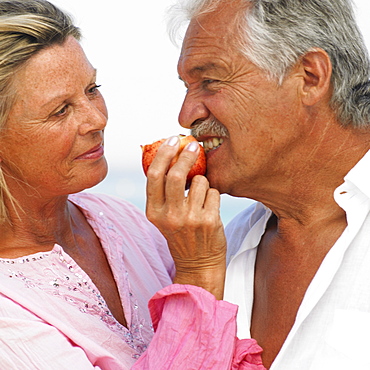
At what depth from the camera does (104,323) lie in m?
2.45

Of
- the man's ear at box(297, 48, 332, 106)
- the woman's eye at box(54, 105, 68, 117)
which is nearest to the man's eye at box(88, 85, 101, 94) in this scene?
the woman's eye at box(54, 105, 68, 117)

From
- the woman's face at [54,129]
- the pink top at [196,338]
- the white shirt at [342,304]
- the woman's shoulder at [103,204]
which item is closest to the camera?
the white shirt at [342,304]

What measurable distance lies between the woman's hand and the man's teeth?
4.6 inches

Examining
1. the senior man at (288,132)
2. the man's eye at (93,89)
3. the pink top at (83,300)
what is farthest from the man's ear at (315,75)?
the pink top at (83,300)

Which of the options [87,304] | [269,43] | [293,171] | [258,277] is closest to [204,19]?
[269,43]

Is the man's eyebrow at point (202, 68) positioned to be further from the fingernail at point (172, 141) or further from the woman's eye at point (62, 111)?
the woman's eye at point (62, 111)

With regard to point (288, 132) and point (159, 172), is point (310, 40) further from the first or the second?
point (159, 172)

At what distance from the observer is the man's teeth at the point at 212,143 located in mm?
2420

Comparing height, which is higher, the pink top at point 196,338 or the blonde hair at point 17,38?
the blonde hair at point 17,38

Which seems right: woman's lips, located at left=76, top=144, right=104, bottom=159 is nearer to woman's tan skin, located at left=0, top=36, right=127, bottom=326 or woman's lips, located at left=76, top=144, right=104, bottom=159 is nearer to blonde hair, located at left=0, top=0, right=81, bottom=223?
woman's tan skin, located at left=0, top=36, right=127, bottom=326

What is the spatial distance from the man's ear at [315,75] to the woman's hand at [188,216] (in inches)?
17.2

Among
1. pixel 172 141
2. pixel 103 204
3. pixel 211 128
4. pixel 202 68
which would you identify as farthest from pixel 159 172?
pixel 103 204

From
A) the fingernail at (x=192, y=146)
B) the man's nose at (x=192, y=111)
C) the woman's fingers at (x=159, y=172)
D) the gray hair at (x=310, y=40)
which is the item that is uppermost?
the gray hair at (x=310, y=40)

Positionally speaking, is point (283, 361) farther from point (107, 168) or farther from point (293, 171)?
point (107, 168)
